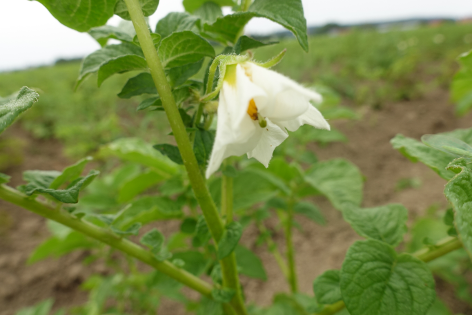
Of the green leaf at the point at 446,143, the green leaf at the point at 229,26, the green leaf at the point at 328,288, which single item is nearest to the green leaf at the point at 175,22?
the green leaf at the point at 229,26

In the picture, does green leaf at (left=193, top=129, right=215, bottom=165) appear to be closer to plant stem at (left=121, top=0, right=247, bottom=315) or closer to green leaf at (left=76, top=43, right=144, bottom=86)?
plant stem at (left=121, top=0, right=247, bottom=315)

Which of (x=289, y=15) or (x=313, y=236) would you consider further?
(x=313, y=236)

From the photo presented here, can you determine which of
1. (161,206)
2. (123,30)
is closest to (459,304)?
(161,206)

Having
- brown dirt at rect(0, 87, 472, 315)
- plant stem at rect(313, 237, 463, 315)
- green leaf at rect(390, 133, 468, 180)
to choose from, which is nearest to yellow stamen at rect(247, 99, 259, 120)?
green leaf at rect(390, 133, 468, 180)

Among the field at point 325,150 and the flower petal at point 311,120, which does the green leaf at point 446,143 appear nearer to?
the flower petal at point 311,120

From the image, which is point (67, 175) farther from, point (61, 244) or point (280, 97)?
point (61, 244)

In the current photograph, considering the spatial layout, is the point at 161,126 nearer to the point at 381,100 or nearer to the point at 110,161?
the point at 110,161

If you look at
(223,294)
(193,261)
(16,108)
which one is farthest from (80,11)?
(193,261)
